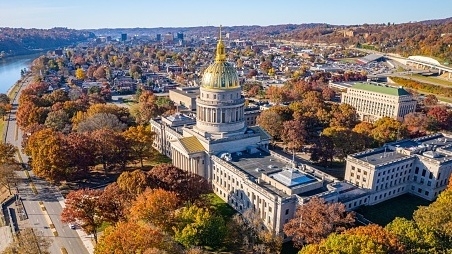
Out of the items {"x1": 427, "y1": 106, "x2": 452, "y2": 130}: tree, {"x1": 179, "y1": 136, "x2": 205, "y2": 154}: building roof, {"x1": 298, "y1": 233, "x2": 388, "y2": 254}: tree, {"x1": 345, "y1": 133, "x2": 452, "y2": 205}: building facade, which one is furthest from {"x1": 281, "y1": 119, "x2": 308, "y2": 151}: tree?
{"x1": 298, "y1": 233, "x2": 388, "y2": 254}: tree

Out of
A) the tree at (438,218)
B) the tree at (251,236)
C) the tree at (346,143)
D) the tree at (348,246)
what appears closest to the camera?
the tree at (348,246)

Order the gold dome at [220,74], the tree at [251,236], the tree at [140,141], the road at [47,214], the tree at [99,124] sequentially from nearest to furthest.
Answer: the tree at [251,236]
the road at [47,214]
the gold dome at [220,74]
the tree at [140,141]
the tree at [99,124]

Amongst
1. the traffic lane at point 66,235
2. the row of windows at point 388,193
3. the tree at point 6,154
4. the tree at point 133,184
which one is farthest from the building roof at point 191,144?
the tree at point 6,154

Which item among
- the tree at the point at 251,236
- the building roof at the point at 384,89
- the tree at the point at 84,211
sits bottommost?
the tree at the point at 251,236

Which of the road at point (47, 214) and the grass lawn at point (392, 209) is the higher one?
the road at point (47, 214)

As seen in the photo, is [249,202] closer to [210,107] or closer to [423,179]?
[210,107]

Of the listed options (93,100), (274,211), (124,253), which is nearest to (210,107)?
(274,211)

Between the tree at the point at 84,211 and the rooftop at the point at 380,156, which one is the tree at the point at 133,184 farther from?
the rooftop at the point at 380,156
